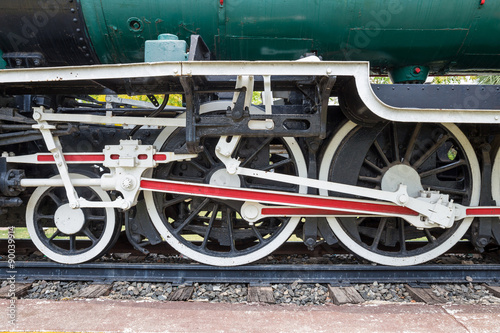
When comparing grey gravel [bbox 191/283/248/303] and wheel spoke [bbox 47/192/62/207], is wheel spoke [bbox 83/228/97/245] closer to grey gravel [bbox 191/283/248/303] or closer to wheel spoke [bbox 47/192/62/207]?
wheel spoke [bbox 47/192/62/207]

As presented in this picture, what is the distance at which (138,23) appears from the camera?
2381 millimetres

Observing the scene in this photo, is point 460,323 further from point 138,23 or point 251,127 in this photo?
point 138,23

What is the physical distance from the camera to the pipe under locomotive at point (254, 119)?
2283 mm

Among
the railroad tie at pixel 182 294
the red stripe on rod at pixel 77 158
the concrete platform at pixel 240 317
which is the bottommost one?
the railroad tie at pixel 182 294

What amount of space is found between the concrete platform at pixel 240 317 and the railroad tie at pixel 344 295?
0.32 ft

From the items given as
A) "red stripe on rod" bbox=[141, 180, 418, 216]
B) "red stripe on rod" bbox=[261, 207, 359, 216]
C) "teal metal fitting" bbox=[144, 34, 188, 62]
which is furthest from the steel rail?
"teal metal fitting" bbox=[144, 34, 188, 62]

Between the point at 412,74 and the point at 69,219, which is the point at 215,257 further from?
the point at 412,74

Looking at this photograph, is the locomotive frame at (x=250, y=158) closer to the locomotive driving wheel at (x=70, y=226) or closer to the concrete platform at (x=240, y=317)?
the locomotive driving wheel at (x=70, y=226)

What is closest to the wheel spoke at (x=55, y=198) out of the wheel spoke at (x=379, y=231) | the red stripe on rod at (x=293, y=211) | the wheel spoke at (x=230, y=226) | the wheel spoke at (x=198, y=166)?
the wheel spoke at (x=198, y=166)

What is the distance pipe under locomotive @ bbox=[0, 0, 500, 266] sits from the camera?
2.28 m

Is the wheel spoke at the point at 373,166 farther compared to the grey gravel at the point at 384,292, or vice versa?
the wheel spoke at the point at 373,166

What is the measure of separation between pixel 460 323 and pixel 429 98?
1.47 metres

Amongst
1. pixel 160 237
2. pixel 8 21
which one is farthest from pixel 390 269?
pixel 8 21

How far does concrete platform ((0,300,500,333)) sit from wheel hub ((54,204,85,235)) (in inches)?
28.0
